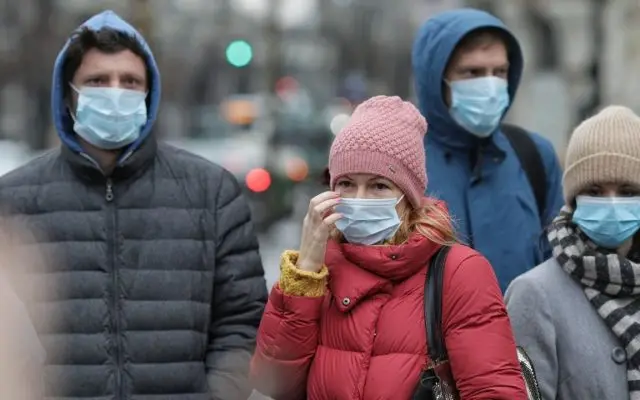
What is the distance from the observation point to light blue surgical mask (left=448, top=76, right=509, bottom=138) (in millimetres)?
5141

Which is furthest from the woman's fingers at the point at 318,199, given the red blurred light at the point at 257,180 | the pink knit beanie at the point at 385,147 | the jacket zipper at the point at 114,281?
the red blurred light at the point at 257,180

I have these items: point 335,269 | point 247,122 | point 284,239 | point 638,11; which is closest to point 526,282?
point 335,269

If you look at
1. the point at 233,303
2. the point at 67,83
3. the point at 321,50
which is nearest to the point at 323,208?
the point at 233,303

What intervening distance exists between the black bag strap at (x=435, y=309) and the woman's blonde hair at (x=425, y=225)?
0.23 feet

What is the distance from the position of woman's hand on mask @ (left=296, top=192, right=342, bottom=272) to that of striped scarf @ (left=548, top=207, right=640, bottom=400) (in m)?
0.91

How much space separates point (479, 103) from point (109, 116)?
1453 mm

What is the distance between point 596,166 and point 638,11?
21.5 m

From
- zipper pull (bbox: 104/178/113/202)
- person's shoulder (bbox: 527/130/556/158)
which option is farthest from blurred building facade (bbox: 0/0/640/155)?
zipper pull (bbox: 104/178/113/202)

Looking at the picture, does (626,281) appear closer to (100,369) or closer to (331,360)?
(331,360)

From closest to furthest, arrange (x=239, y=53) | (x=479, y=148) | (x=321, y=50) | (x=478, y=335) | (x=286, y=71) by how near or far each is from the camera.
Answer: (x=478, y=335)
(x=479, y=148)
(x=239, y=53)
(x=286, y=71)
(x=321, y=50)

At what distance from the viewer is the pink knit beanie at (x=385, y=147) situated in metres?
4.04

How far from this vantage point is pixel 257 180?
2200 centimetres

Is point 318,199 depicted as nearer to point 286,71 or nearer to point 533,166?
point 533,166

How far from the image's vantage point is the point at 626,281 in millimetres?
4305
